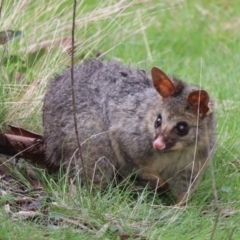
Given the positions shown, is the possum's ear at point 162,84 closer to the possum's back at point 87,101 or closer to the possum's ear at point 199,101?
the possum's ear at point 199,101

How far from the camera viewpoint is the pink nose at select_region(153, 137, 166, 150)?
5787 mm

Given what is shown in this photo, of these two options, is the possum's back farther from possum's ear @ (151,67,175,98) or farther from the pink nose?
the pink nose

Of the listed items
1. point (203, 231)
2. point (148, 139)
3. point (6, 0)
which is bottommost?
point (203, 231)

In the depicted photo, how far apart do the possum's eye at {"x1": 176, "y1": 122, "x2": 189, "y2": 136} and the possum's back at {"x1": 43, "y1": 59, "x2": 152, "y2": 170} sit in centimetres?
48

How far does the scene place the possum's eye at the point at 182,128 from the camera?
5.94 metres

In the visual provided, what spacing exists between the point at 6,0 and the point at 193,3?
11.1ft

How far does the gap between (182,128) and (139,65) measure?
2.20 metres

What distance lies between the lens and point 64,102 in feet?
21.2

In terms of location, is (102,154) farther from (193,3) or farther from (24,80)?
(193,3)

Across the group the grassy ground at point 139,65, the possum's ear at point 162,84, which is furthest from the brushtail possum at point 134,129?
the grassy ground at point 139,65

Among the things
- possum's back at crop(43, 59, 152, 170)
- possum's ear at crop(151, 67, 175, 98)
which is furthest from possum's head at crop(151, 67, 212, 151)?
possum's back at crop(43, 59, 152, 170)

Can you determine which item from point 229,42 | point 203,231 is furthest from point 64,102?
point 229,42

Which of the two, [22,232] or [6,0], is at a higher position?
[6,0]

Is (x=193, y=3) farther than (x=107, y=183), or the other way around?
(x=193, y=3)
